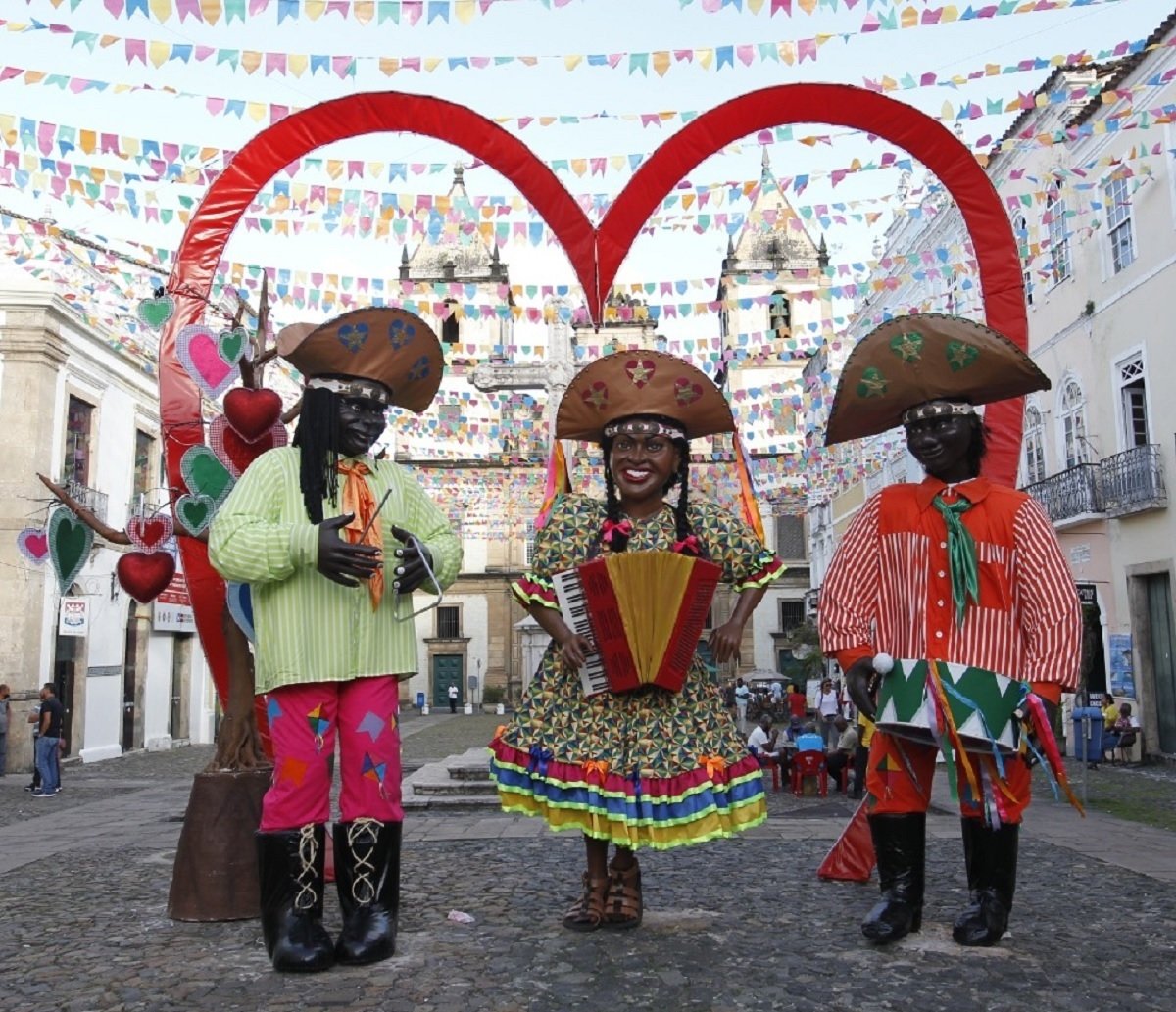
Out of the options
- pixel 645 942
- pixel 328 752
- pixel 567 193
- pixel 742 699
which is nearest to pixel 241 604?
pixel 328 752

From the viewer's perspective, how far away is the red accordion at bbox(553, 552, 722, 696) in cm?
388

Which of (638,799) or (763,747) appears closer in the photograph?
(638,799)

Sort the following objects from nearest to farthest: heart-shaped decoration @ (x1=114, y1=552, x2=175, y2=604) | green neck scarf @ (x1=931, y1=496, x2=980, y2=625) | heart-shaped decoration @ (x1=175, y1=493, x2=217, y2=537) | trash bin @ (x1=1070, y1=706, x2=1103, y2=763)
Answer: green neck scarf @ (x1=931, y1=496, x2=980, y2=625) → heart-shaped decoration @ (x1=175, y1=493, x2=217, y2=537) → heart-shaped decoration @ (x1=114, y1=552, x2=175, y2=604) → trash bin @ (x1=1070, y1=706, x2=1103, y2=763)

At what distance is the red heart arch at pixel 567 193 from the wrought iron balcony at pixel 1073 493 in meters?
11.4

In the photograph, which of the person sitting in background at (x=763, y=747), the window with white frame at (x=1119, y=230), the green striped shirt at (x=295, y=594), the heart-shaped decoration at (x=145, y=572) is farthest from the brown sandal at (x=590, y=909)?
the window with white frame at (x=1119, y=230)

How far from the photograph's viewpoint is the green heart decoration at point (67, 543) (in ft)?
18.9

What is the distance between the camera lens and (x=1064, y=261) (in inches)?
675

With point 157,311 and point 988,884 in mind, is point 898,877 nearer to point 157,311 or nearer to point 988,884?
point 988,884

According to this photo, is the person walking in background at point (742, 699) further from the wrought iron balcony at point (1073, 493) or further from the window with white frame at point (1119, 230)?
the window with white frame at point (1119, 230)

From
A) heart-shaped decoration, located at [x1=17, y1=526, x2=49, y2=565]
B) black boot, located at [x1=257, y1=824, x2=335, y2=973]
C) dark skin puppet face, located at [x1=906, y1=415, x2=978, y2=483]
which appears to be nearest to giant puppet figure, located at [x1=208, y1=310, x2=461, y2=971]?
black boot, located at [x1=257, y1=824, x2=335, y2=973]

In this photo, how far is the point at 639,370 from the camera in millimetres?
4324

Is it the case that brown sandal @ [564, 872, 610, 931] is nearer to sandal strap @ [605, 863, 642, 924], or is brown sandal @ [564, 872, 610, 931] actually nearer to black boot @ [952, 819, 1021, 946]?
sandal strap @ [605, 863, 642, 924]

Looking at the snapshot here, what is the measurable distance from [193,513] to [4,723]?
12181 millimetres

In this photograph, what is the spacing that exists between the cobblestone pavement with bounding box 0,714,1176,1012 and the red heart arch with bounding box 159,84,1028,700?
1303 mm
